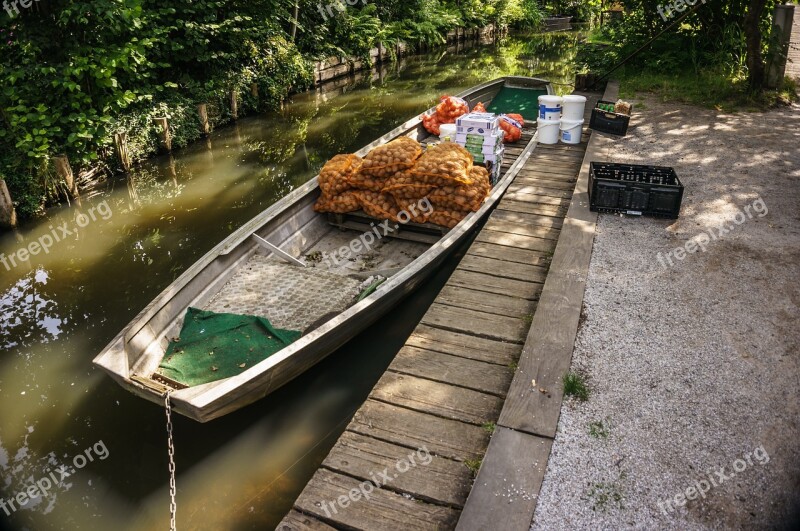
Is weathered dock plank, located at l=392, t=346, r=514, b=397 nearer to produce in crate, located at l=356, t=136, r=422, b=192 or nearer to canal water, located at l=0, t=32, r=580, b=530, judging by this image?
canal water, located at l=0, t=32, r=580, b=530

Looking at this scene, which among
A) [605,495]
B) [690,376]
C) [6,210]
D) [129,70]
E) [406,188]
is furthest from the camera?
[129,70]

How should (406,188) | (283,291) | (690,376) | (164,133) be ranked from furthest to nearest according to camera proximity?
(164,133), (406,188), (283,291), (690,376)

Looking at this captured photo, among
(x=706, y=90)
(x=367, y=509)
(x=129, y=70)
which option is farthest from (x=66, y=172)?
(x=706, y=90)

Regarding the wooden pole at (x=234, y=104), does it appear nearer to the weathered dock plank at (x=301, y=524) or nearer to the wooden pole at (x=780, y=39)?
the wooden pole at (x=780, y=39)

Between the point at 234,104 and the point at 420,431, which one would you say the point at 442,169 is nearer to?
the point at 420,431

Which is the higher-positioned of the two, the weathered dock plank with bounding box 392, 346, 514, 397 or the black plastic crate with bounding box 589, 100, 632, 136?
the black plastic crate with bounding box 589, 100, 632, 136

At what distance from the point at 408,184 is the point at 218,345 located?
2972mm

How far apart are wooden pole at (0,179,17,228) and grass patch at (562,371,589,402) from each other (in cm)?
880

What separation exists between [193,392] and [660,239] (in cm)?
457

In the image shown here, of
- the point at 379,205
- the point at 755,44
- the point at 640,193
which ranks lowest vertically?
the point at 379,205

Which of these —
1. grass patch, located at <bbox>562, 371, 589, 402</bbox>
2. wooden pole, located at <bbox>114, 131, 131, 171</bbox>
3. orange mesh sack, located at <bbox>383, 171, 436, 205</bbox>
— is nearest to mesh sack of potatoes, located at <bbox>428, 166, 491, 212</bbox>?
orange mesh sack, located at <bbox>383, 171, 436, 205</bbox>

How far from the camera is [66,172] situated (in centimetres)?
1004

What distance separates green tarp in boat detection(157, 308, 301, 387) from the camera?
16.3ft

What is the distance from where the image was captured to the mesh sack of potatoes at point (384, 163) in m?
7.12
